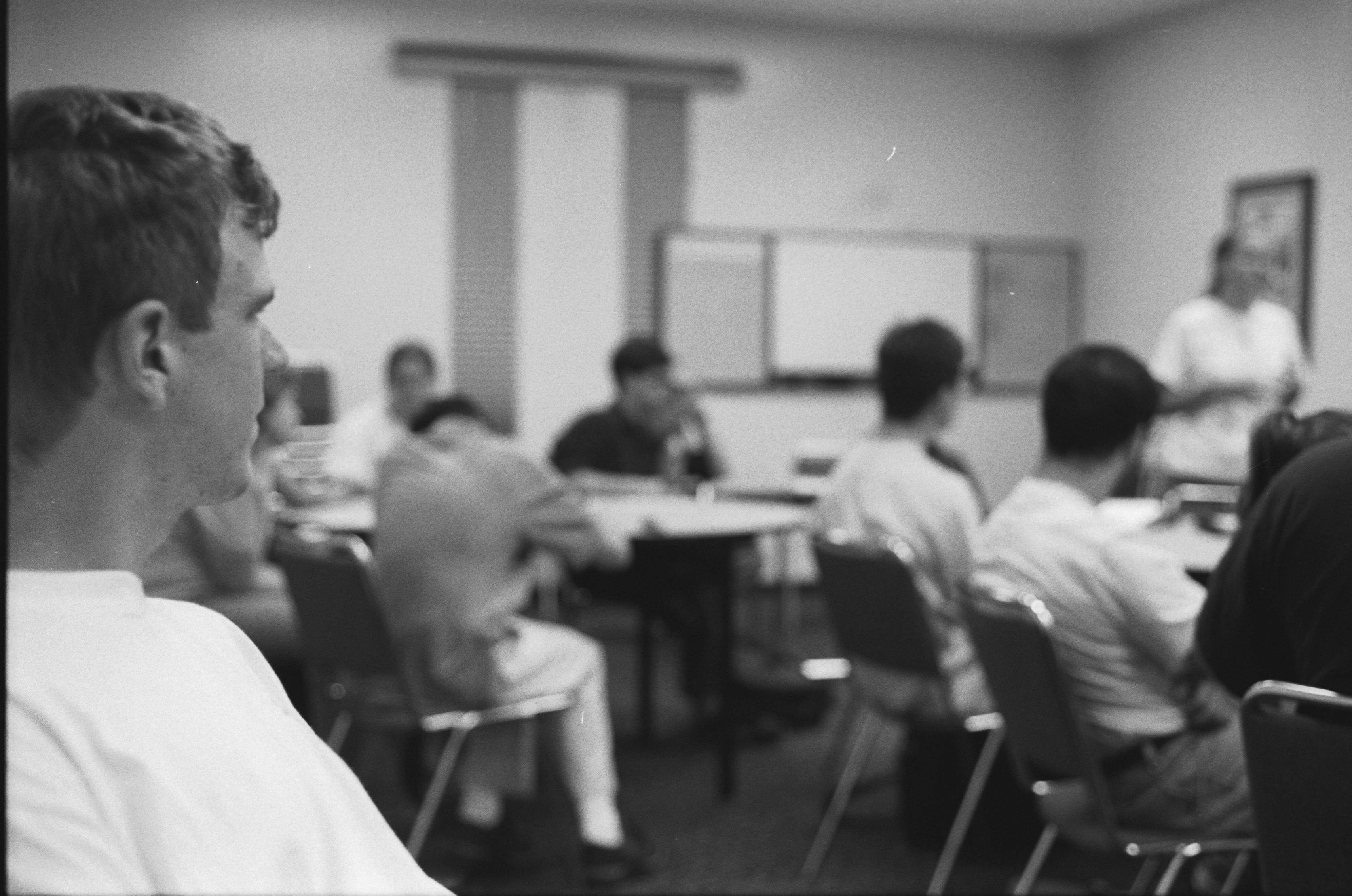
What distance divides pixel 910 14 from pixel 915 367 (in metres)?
4.67

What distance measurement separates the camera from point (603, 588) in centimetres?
470

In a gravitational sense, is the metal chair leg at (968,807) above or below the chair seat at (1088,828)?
below

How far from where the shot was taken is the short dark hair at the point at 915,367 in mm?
3391

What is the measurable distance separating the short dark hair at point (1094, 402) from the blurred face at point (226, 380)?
198 cm

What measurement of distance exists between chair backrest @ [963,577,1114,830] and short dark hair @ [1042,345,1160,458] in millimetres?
292

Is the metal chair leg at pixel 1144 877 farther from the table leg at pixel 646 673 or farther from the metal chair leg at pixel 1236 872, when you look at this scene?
the table leg at pixel 646 673

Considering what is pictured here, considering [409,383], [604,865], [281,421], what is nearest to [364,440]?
[409,383]

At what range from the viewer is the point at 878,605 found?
3.00 meters

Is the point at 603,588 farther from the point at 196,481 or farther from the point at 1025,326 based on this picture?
the point at 1025,326

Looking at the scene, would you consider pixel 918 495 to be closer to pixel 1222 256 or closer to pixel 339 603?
pixel 339 603

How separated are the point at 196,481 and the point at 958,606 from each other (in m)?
2.03

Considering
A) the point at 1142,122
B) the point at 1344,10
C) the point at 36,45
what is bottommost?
the point at 36,45

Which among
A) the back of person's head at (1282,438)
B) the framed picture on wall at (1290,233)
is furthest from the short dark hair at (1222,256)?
the back of person's head at (1282,438)

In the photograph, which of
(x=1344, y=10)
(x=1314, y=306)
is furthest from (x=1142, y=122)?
(x=1344, y=10)
